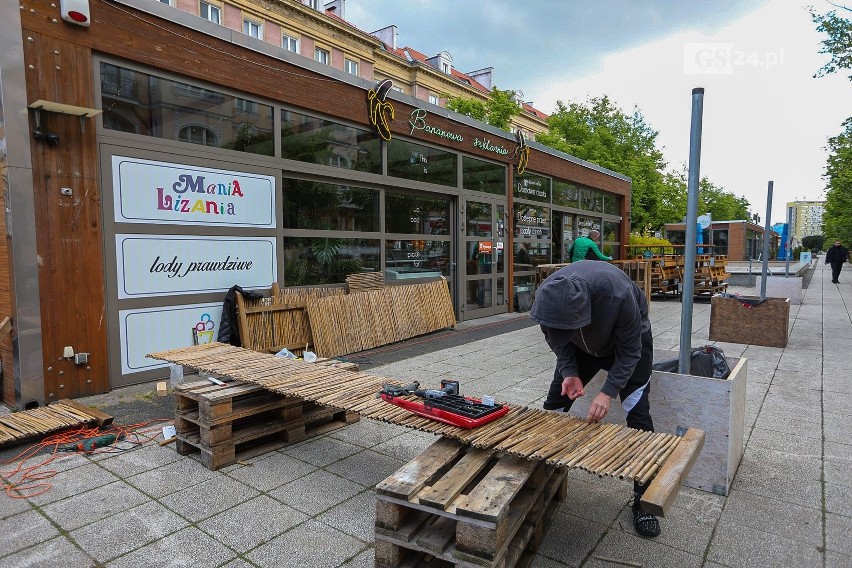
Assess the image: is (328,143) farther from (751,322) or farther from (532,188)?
(751,322)

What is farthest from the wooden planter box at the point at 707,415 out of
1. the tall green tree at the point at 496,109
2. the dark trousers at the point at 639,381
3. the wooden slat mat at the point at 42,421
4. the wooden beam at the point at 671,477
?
the tall green tree at the point at 496,109

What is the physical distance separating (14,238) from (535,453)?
5.29 meters

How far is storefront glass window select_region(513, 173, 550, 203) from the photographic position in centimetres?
1310

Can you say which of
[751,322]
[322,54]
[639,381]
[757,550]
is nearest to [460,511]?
[639,381]

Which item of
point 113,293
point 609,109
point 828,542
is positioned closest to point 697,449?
point 828,542

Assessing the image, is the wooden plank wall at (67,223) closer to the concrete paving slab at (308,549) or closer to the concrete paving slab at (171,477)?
the concrete paving slab at (171,477)

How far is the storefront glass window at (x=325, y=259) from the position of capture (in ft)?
25.5

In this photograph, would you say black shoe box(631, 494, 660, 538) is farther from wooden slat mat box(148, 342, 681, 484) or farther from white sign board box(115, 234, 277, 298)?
white sign board box(115, 234, 277, 298)

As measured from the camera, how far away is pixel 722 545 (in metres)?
2.83

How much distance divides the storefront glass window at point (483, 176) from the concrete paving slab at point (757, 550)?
29.7 feet

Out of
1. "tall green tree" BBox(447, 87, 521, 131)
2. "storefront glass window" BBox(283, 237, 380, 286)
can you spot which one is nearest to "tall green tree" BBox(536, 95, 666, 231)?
"tall green tree" BBox(447, 87, 521, 131)

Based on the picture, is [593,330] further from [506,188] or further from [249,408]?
[506,188]

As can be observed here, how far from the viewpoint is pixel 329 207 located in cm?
827

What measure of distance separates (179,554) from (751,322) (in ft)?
28.9
